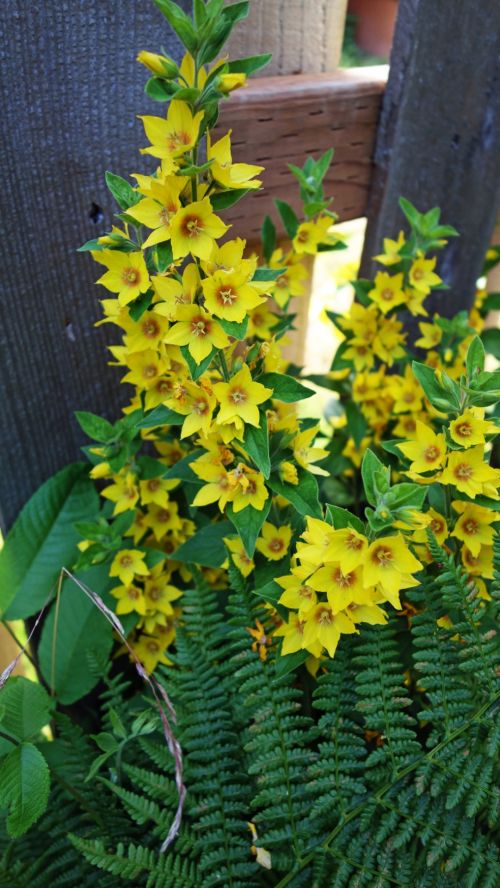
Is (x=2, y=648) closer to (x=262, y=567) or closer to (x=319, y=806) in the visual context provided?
(x=262, y=567)

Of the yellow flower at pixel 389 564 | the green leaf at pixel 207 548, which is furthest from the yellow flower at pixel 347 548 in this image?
the green leaf at pixel 207 548

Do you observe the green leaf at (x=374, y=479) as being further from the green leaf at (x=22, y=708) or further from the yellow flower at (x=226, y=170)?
the green leaf at (x=22, y=708)

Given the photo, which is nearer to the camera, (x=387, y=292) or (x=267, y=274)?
(x=267, y=274)

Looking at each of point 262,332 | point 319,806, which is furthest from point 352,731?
point 262,332

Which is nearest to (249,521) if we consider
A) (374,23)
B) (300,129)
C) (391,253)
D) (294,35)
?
(391,253)

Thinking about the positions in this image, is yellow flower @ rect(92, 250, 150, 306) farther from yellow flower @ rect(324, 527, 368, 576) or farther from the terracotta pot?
the terracotta pot

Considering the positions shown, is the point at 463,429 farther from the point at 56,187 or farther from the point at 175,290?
the point at 56,187

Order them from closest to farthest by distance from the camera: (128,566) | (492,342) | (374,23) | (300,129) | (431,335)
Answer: (128,566)
(300,129)
(431,335)
(492,342)
(374,23)
